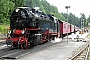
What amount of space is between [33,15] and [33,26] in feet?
3.43

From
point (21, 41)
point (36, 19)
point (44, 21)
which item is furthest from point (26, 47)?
point (44, 21)

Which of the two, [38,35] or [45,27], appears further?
[45,27]

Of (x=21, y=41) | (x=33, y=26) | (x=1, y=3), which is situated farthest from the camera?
(x=1, y=3)

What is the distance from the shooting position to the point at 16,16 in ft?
67.4

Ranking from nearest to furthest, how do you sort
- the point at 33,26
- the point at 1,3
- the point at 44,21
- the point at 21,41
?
1. the point at 21,41
2. the point at 33,26
3. the point at 44,21
4. the point at 1,3

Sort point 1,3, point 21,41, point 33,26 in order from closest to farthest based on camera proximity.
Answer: point 21,41 → point 33,26 → point 1,3

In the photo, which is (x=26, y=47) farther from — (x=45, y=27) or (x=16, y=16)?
(x=45, y=27)

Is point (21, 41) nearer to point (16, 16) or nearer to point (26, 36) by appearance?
point (26, 36)

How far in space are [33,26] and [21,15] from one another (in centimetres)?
150

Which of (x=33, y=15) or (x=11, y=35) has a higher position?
(x=33, y=15)

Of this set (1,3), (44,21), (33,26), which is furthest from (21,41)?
(1,3)

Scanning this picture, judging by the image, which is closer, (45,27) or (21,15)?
(21,15)

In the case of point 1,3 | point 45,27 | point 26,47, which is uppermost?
Answer: point 1,3

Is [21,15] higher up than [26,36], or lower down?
higher up
